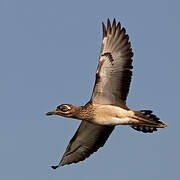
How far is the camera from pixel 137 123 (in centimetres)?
1969

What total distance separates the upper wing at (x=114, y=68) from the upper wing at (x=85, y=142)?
1966mm

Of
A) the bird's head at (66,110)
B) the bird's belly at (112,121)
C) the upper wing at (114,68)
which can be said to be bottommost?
the bird's belly at (112,121)

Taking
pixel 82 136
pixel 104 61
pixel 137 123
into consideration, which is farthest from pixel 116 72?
pixel 82 136

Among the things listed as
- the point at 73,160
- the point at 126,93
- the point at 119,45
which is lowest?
the point at 73,160

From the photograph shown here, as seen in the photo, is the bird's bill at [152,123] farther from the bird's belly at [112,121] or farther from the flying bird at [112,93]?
the bird's belly at [112,121]

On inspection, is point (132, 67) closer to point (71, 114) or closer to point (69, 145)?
point (71, 114)

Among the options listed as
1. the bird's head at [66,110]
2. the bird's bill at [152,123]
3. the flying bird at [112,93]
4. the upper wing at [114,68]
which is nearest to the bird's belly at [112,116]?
the flying bird at [112,93]

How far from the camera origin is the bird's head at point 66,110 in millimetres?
19797

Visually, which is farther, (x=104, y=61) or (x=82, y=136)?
(x=82, y=136)

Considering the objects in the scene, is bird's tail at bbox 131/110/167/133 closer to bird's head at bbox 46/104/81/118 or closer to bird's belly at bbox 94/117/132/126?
bird's belly at bbox 94/117/132/126

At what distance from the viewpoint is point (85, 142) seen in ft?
72.3

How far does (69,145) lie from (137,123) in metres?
3.41

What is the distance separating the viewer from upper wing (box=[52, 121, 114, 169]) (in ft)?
70.8

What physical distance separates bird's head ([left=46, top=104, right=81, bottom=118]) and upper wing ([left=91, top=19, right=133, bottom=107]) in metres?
0.63
